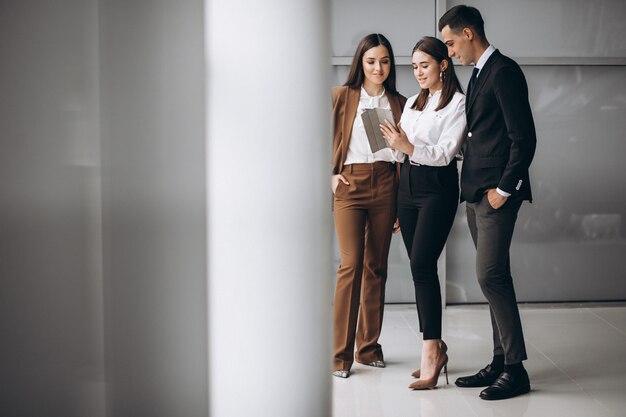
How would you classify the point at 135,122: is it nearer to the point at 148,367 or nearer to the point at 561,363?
the point at 148,367

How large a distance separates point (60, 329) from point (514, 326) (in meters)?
2.14

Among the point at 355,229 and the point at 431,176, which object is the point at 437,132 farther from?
the point at 355,229

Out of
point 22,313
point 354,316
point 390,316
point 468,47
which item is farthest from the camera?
point 390,316

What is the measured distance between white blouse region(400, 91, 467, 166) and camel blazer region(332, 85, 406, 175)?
237mm

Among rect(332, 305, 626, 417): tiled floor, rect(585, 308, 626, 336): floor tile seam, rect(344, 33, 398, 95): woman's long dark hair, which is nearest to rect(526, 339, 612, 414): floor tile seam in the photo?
rect(332, 305, 626, 417): tiled floor

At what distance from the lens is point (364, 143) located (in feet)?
12.3

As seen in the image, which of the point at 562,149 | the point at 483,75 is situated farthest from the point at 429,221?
the point at 562,149

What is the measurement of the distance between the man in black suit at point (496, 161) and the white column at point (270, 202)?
5.58ft

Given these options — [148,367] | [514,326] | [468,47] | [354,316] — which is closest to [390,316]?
[354,316]

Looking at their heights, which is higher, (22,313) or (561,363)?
(22,313)

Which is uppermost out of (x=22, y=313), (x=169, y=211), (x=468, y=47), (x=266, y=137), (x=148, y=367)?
(x=468, y=47)

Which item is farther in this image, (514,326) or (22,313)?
(514,326)

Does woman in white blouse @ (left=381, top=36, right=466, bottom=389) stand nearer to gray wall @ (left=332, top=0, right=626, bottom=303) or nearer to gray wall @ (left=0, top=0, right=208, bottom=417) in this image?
gray wall @ (left=332, top=0, right=626, bottom=303)

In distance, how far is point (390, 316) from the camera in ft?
16.4
